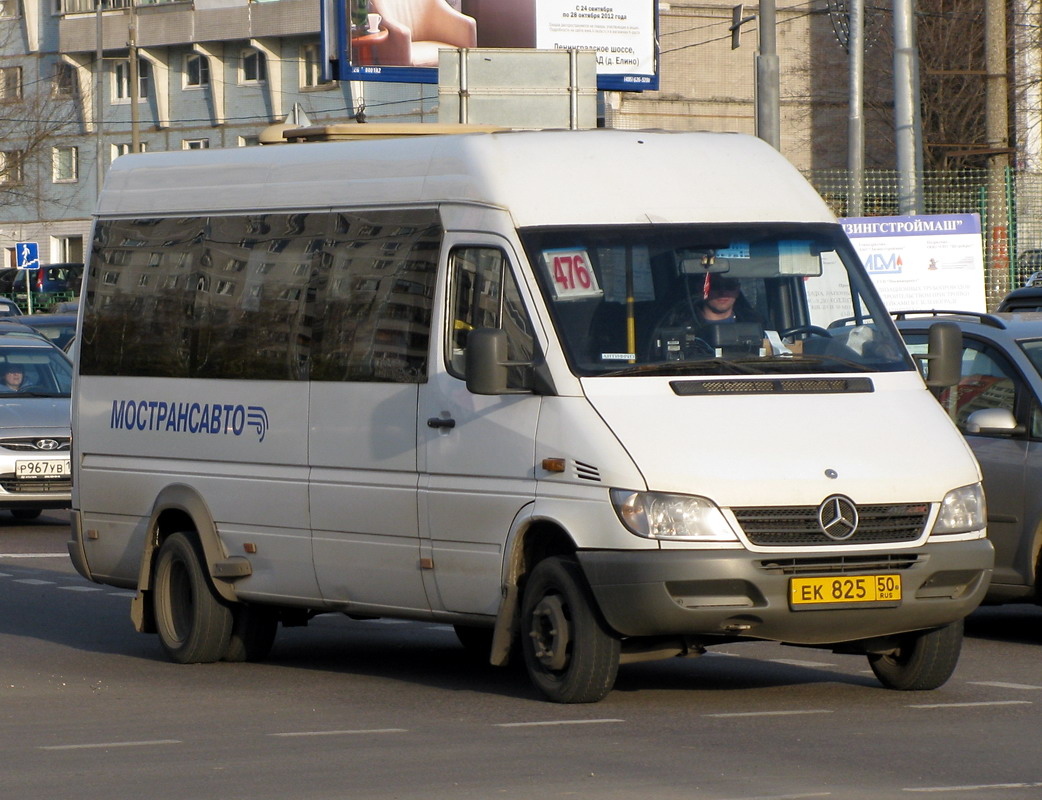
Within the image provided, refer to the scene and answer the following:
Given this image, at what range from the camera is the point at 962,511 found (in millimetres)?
9305

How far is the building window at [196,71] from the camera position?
241 feet

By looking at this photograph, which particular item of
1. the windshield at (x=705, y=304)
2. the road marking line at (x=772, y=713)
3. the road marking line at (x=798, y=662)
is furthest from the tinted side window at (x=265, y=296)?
the road marking line at (x=798, y=662)

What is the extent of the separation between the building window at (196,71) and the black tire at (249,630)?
6331 centimetres

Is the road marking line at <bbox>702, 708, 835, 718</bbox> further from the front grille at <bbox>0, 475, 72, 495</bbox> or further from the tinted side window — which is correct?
the front grille at <bbox>0, 475, 72, 495</bbox>

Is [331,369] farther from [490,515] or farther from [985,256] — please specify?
[985,256]

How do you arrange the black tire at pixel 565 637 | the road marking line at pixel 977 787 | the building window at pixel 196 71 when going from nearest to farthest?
the road marking line at pixel 977 787 → the black tire at pixel 565 637 → the building window at pixel 196 71

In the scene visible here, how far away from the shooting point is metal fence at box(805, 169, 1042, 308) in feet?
84.4

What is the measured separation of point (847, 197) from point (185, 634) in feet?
50.0

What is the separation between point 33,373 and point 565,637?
44.0ft

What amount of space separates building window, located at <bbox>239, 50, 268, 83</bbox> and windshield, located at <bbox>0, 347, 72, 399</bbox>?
167 ft

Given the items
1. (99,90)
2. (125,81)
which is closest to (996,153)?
(99,90)

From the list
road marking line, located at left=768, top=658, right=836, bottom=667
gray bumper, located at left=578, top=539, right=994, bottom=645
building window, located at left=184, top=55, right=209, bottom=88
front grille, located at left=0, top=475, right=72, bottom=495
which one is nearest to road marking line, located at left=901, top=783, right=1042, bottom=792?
gray bumper, located at left=578, top=539, right=994, bottom=645

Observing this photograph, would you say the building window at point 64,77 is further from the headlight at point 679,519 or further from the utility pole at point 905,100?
the headlight at point 679,519

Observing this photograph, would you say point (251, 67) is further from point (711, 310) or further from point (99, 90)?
point (711, 310)
